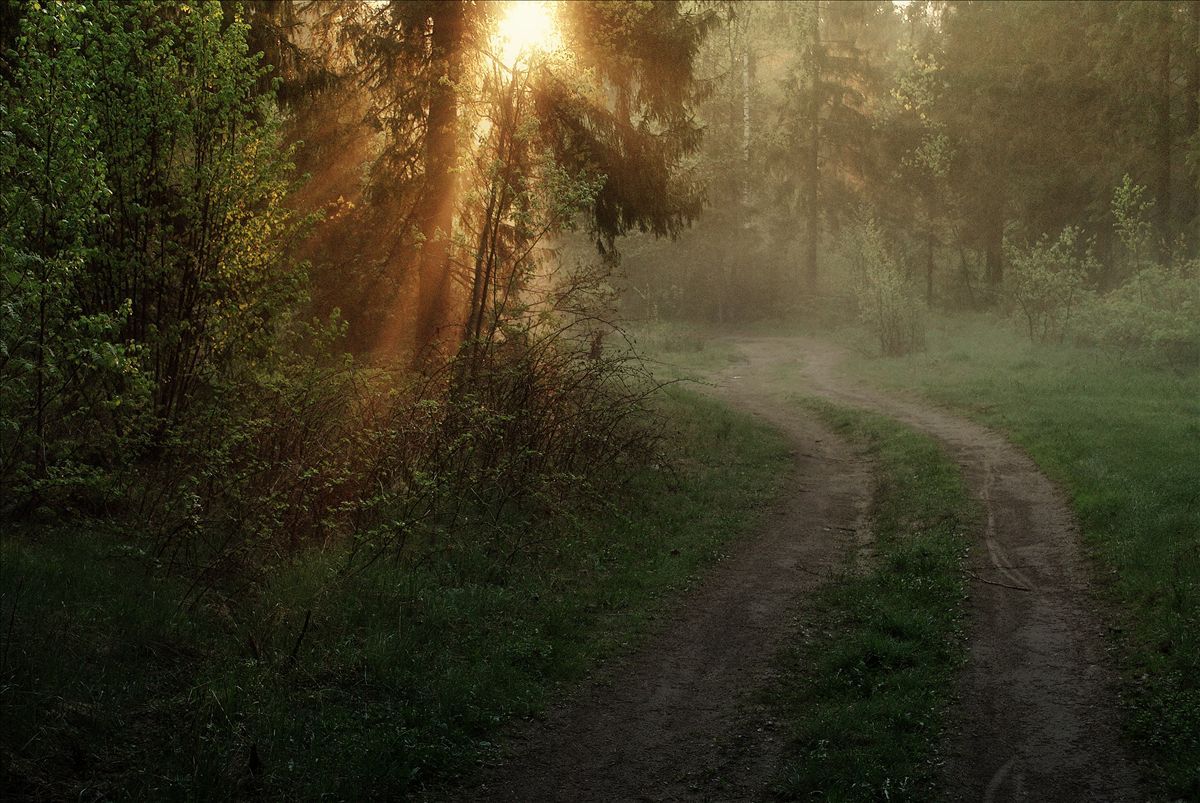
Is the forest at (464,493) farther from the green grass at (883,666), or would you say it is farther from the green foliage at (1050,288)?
the green foliage at (1050,288)

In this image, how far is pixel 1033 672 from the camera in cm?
731

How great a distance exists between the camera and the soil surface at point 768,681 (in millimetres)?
5855

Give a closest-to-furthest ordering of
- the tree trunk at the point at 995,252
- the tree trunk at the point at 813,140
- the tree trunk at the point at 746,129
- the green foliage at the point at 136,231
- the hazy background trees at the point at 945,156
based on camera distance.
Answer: the green foliage at the point at 136,231 < the hazy background trees at the point at 945,156 < the tree trunk at the point at 995,252 < the tree trunk at the point at 813,140 < the tree trunk at the point at 746,129

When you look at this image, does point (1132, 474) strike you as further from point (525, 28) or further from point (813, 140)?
point (813, 140)

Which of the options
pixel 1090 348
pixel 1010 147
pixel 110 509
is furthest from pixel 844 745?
pixel 1010 147

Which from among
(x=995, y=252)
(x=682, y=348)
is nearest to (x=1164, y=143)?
(x=995, y=252)

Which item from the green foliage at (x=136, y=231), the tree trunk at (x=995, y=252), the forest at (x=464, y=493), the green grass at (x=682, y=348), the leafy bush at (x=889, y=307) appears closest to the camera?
the forest at (x=464, y=493)

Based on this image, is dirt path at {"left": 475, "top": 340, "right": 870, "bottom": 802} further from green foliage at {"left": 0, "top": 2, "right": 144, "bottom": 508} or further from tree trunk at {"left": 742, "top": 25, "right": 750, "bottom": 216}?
tree trunk at {"left": 742, "top": 25, "right": 750, "bottom": 216}

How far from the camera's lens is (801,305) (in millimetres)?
46562

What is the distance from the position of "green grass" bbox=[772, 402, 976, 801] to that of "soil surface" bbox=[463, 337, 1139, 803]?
7.8 inches

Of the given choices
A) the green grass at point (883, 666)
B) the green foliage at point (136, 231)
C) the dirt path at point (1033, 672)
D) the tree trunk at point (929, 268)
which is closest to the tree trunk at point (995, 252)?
the tree trunk at point (929, 268)

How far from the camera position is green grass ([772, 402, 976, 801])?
585cm

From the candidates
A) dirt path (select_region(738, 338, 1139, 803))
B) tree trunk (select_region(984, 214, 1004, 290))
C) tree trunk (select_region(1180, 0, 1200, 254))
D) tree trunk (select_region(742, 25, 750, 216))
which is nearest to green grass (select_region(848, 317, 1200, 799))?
dirt path (select_region(738, 338, 1139, 803))

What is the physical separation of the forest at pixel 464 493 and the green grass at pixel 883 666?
0.14 feet
